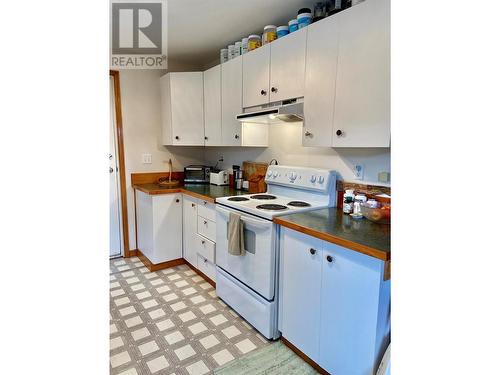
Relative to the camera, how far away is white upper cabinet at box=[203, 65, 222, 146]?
2871 millimetres

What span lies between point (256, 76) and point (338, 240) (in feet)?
5.05

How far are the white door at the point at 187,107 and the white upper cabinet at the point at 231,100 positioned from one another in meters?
0.44

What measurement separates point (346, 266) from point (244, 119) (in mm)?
1530

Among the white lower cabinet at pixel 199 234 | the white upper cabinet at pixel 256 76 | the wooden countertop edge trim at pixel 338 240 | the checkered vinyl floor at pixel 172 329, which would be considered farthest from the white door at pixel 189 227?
the wooden countertop edge trim at pixel 338 240

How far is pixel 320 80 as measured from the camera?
1854 millimetres

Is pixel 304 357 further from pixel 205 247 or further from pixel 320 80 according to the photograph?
pixel 320 80

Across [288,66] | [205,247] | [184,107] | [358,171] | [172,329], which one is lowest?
[172,329]

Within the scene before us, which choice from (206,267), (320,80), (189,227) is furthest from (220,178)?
(320,80)

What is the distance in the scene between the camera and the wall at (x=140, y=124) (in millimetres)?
3258

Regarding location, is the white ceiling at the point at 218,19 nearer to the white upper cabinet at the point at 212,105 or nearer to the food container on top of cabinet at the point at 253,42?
the food container on top of cabinet at the point at 253,42

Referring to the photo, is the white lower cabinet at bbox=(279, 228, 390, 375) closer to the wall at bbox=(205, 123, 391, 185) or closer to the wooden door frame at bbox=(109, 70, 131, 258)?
the wall at bbox=(205, 123, 391, 185)
